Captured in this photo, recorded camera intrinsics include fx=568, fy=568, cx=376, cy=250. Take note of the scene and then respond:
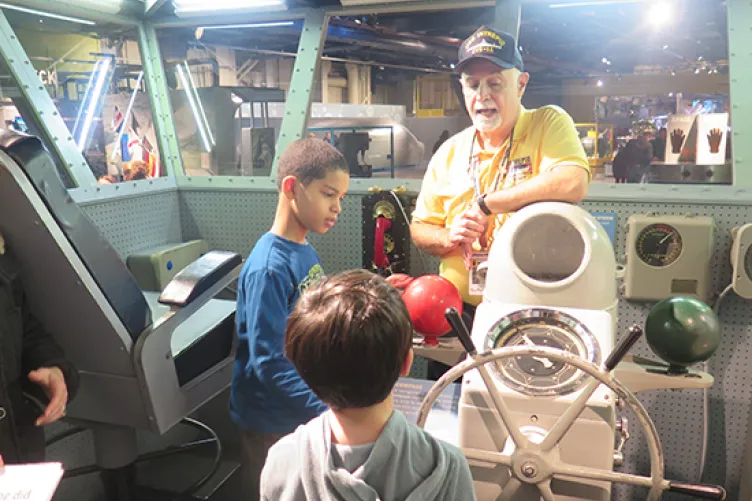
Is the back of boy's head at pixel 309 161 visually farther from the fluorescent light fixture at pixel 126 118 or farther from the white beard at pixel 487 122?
the fluorescent light fixture at pixel 126 118

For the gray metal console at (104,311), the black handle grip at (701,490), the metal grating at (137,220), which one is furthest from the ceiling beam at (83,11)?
the black handle grip at (701,490)

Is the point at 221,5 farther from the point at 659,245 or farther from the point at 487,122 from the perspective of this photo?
the point at 659,245

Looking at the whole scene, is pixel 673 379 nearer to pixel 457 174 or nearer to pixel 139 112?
pixel 457 174

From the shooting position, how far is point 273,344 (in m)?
1.55

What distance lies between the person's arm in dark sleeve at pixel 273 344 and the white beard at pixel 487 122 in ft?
3.10

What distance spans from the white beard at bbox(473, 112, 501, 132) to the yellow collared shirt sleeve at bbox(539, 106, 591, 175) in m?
0.16

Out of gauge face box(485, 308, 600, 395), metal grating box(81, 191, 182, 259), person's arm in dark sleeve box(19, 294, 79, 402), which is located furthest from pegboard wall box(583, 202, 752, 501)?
metal grating box(81, 191, 182, 259)

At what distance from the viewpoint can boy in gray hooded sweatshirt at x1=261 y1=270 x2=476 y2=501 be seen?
2.97 feet

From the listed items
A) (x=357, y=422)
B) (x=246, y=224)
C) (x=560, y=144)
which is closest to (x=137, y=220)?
(x=246, y=224)

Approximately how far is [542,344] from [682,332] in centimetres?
44

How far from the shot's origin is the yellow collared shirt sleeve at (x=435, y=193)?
7.28 ft

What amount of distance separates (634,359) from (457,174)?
90 centimetres

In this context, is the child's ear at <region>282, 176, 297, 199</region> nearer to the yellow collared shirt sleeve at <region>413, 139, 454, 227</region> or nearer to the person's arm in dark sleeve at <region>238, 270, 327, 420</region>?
the person's arm in dark sleeve at <region>238, 270, 327, 420</region>

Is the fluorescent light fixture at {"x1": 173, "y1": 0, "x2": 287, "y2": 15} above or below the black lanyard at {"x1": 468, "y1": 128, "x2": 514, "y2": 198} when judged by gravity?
above
